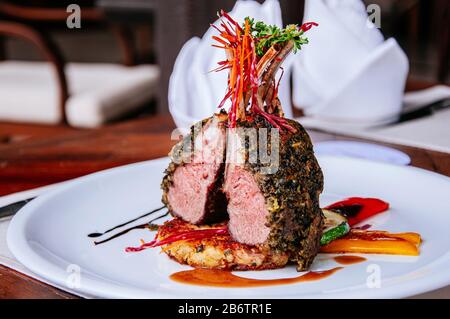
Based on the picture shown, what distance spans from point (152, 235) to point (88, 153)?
2.42 feet

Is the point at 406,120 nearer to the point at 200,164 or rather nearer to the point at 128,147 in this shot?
the point at 128,147

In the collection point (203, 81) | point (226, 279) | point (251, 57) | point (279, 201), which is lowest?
point (226, 279)

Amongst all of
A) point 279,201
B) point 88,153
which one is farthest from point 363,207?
point 88,153

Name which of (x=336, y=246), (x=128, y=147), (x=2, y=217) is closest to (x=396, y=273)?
(x=336, y=246)

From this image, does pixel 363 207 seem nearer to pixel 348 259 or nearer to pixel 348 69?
pixel 348 259

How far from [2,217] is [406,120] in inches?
53.9

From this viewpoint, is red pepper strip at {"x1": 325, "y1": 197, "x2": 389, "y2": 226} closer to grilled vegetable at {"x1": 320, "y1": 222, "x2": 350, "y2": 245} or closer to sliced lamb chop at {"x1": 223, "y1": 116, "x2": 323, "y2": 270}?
grilled vegetable at {"x1": 320, "y1": 222, "x2": 350, "y2": 245}

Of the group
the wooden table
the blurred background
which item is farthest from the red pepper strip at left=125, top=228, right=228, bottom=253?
the blurred background

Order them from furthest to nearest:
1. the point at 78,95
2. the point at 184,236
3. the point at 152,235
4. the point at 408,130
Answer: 1. the point at 78,95
2. the point at 408,130
3. the point at 152,235
4. the point at 184,236

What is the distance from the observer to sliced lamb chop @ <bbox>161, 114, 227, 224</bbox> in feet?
3.91

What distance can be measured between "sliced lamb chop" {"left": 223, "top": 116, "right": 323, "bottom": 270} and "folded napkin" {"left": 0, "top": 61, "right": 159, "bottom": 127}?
8.28 feet

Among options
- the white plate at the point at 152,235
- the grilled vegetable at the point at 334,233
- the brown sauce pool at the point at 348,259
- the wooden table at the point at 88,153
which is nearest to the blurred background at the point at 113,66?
the wooden table at the point at 88,153

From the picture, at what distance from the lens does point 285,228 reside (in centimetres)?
111

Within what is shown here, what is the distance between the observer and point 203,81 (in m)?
1.91
